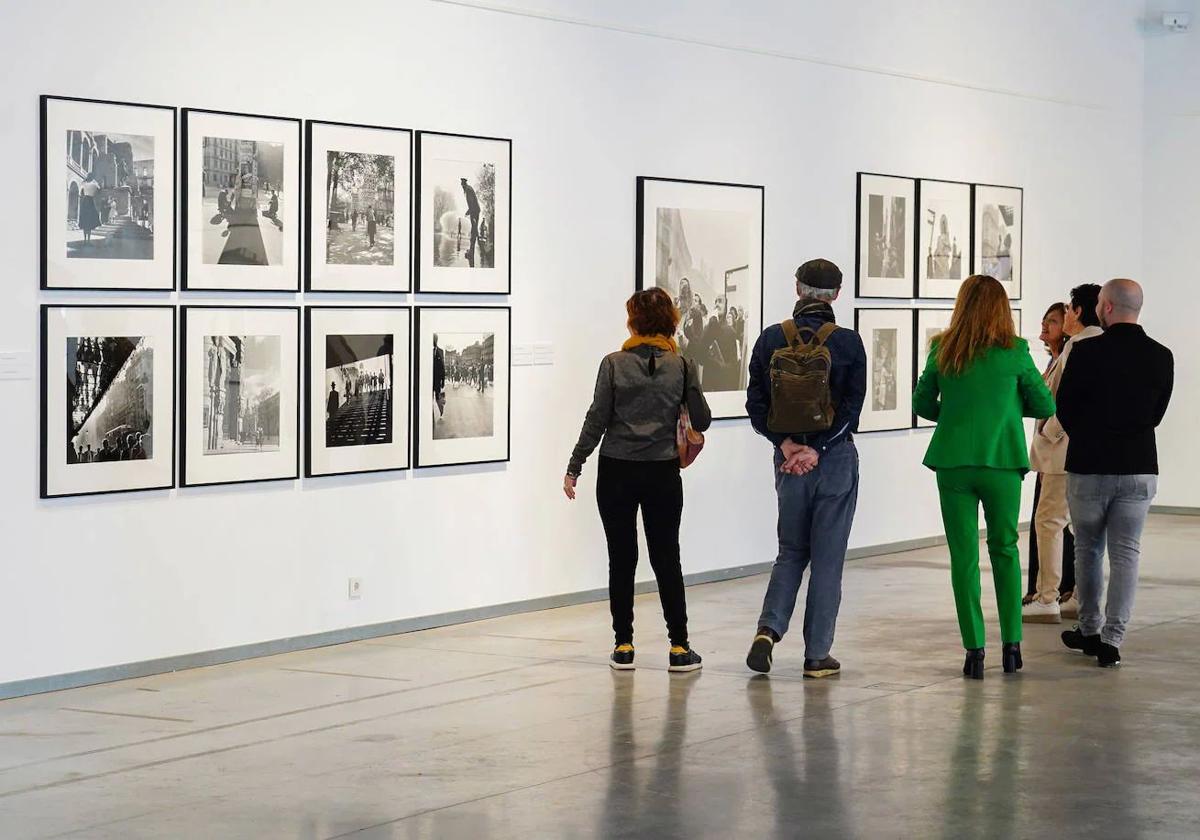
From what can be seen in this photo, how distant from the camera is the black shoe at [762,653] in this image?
27.6ft

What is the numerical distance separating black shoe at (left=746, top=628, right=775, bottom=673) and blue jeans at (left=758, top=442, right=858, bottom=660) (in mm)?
52

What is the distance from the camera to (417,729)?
23.9 ft

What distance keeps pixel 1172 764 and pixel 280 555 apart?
464 centimetres

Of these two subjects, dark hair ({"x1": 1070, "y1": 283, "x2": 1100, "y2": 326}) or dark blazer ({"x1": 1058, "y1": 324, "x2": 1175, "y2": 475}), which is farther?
dark hair ({"x1": 1070, "y1": 283, "x2": 1100, "y2": 326})

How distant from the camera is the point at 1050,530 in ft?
33.8

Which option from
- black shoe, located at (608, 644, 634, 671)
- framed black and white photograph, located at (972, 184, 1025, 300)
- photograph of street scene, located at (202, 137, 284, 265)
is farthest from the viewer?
framed black and white photograph, located at (972, 184, 1025, 300)

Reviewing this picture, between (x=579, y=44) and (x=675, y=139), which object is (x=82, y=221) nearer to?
(x=579, y=44)

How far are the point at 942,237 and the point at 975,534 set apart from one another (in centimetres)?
652

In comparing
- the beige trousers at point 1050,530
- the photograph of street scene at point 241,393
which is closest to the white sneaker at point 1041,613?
the beige trousers at point 1050,530

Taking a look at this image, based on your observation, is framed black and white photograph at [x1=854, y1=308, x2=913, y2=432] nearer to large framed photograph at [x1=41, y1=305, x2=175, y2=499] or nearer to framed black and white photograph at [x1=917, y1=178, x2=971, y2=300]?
framed black and white photograph at [x1=917, y1=178, x2=971, y2=300]

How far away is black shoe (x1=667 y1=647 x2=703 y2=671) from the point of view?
8.55m

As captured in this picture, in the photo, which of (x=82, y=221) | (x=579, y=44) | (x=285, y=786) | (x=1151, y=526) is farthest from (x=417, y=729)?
(x=1151, y=526)

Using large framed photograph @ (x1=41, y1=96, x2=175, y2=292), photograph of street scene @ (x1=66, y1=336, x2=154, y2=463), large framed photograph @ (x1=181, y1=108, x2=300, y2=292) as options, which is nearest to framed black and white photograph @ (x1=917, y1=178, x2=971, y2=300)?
large framed photograph @ (x1=181, y1=108, x2=300, y2=292)

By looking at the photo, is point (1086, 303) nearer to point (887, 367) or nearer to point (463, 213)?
point (463, 213)
